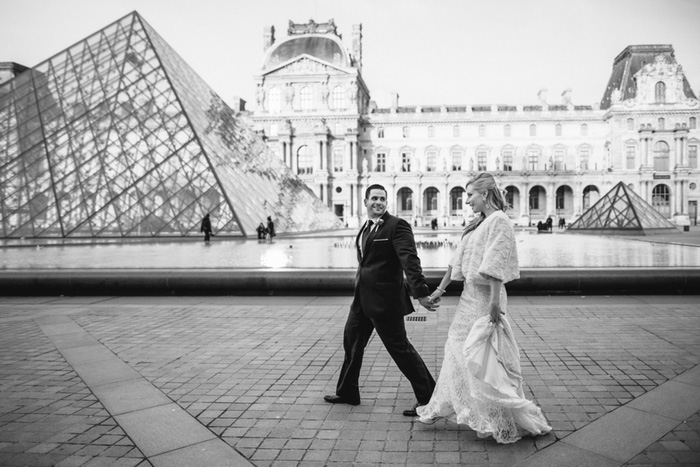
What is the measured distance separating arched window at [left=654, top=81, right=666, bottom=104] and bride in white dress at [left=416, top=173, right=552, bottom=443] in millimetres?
60975

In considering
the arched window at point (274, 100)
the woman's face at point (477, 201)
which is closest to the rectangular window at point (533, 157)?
the arched window at point (274, 100)

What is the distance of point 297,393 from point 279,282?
4060mm

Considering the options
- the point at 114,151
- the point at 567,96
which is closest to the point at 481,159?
the point at 567,96

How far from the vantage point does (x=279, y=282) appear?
7625mm

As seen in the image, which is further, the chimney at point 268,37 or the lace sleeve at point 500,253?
the chimney at point 268,37

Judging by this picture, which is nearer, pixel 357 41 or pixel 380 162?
pixel 380 162

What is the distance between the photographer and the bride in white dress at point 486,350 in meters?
2.82

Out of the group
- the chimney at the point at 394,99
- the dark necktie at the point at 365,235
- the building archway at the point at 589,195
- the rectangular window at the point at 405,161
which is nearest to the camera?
the dark necktie at the point at 365,235

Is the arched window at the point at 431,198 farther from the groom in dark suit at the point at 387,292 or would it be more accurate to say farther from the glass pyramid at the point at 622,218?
the groom in dark suit at the point at 387,292

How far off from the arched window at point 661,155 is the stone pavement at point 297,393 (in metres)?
55.3

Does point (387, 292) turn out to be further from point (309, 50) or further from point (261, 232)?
point (309, 50)

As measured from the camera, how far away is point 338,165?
54406 mm

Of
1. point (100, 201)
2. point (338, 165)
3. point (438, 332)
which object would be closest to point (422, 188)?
point (338, 165)

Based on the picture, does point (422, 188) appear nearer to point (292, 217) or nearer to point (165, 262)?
point (292, 217)
